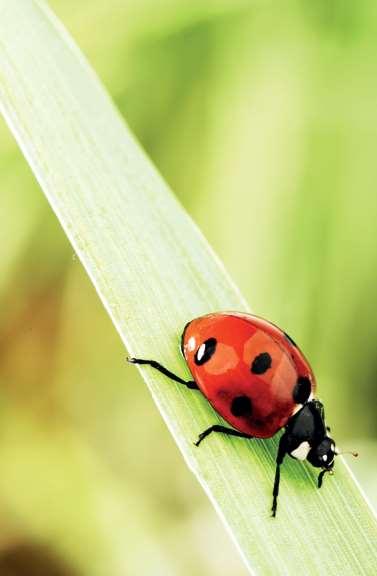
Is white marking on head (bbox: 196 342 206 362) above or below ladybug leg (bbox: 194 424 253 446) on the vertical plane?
above

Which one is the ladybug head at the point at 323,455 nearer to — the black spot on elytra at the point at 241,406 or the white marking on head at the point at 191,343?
the black spot on elytra at the point at 241,406

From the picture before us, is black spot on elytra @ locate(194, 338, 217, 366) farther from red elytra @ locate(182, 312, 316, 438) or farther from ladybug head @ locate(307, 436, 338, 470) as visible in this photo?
ladybug head @ locate(307, 436, 338, 470)

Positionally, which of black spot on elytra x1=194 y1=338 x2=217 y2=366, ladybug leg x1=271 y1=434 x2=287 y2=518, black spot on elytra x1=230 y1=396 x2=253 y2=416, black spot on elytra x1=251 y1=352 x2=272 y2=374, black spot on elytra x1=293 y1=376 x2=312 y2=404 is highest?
black spot on elytra x1=194 y1=338 x2=217 y2=366

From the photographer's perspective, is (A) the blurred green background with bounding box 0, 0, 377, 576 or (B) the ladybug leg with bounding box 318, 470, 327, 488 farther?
(A) the blurred green background with bounding box 0, 0, 377, 576

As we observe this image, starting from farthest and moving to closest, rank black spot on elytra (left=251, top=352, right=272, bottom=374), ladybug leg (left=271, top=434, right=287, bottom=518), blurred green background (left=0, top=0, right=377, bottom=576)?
blurred green background (left=0, top=0, right=377, bottom=576)
black spot on elytra (left=251, top=352, right=272, bottom=374)
ladybug leg (left=271, top=434, right=287, bottom=518)

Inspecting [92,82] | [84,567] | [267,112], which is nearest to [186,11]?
[267,112]

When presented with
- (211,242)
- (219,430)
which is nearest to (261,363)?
(219,430)

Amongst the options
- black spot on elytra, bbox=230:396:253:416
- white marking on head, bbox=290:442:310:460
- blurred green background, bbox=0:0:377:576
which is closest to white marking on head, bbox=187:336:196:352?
black spot on elytra, bbox=230:396:253:416

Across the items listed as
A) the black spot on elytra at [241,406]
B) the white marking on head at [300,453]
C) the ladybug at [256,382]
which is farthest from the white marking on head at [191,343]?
the white marking on head at [300,453]

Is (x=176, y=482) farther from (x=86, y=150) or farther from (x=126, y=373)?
(x=86, y=150)
